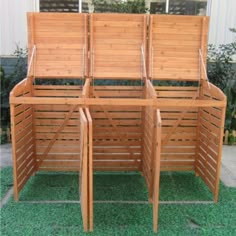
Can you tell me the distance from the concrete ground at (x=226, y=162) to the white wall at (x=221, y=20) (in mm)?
2380

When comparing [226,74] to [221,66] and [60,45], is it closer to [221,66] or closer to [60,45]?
[221,66]

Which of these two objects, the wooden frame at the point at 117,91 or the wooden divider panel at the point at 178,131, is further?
the wooden divider panel at the point at 178,131

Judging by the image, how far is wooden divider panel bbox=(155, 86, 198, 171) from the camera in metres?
4.63

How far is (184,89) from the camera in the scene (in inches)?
182

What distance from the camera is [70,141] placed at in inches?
186

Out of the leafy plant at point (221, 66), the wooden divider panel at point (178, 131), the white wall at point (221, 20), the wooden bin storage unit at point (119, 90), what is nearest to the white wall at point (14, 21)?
the wooden bin storage unit at point (119, 90)

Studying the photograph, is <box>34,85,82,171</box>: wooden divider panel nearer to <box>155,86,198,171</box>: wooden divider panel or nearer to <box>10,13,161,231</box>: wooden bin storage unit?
<box>10,13,161,231</box>: wooden bin storage unit

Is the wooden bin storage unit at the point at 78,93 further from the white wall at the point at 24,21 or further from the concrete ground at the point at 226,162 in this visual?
the white wall at the point at 24,21

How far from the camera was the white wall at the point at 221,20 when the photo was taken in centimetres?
675

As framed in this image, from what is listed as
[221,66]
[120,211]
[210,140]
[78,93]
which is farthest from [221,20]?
[120,211]

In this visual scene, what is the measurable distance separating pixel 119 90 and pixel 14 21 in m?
3.44

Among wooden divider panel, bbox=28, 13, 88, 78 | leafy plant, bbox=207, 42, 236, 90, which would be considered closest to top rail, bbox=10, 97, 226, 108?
wooden divider panel, bbox=28, 13, 88, 78

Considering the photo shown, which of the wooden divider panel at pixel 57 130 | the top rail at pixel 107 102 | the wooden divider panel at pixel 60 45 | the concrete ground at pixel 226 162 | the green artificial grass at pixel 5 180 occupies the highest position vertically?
the wooden divider panel at pixel 60 45

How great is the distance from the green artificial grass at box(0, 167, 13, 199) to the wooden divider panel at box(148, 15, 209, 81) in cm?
249
